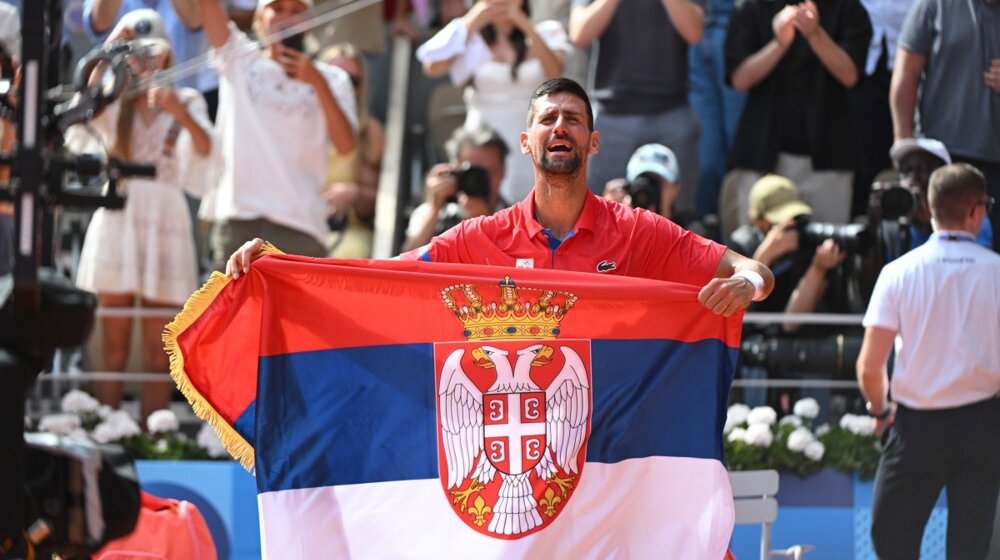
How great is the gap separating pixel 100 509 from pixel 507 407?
1.98 m

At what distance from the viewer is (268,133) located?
33.2 ft

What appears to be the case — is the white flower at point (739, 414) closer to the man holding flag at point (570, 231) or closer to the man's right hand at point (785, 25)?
the man's right hand at point (785, 25)

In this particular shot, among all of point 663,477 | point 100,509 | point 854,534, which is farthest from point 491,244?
point 854,534

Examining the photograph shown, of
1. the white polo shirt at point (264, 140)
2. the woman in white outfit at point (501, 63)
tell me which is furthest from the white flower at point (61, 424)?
the woman in white outfit at point (501, 63)

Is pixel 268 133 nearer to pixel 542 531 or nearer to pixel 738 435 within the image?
pixel 738 435

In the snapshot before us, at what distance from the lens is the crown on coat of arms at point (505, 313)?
20.4 ft

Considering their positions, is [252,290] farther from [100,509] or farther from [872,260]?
[872,260]

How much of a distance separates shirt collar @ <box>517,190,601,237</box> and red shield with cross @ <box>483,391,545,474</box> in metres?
0.72

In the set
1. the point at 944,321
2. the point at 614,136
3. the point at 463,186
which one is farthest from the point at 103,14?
the point at 944,321

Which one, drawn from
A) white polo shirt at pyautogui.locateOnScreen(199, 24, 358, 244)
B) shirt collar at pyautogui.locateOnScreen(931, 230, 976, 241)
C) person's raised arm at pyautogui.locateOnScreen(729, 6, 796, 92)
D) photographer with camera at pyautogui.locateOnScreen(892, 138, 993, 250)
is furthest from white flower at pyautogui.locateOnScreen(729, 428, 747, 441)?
white polo shirt at pyautogui.locateOnScreen(199, 24, 358, 244)

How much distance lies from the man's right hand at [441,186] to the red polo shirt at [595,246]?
3277 millimetres

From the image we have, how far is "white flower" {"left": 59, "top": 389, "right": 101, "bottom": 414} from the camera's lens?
962 centimetres

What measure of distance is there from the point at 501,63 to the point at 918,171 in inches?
111

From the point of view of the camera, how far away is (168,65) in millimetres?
9828
